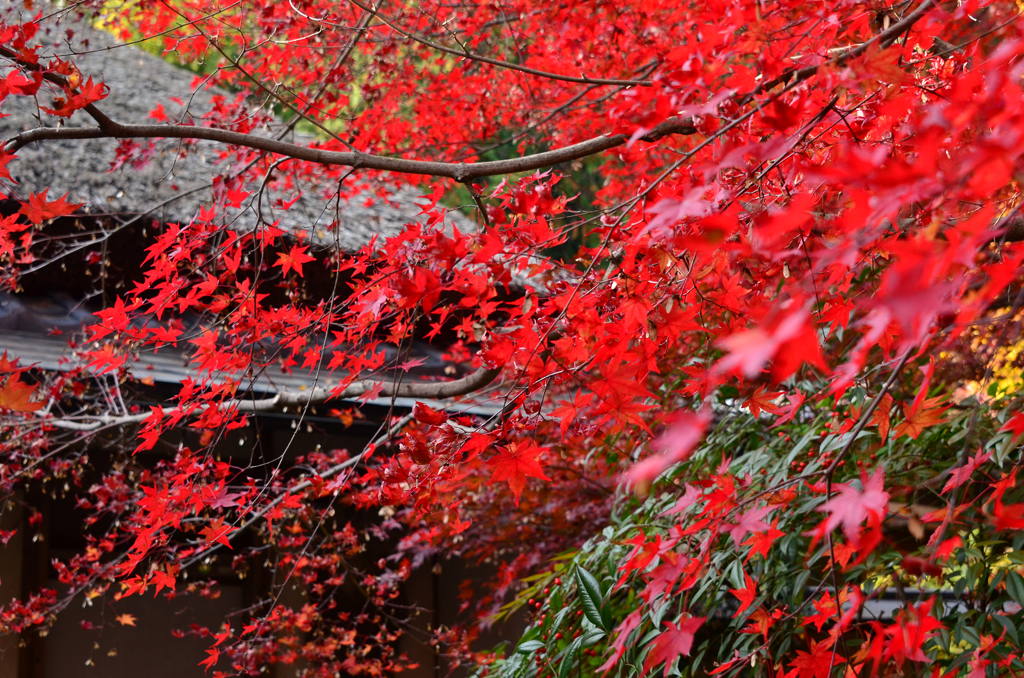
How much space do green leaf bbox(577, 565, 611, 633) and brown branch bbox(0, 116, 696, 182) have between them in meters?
1.06

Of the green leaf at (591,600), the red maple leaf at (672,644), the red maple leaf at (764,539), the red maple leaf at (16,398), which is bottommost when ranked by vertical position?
the green leaf at (591,600)

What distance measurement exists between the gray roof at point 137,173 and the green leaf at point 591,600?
1.92 m

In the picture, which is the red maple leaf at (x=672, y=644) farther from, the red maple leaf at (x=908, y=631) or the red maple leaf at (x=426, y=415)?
the red maple leaf at (x=426, y=415)

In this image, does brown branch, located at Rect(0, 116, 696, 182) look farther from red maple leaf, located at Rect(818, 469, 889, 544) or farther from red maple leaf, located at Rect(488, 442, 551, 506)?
red maple leaf, located at Rect(818, 469, 889, 544)

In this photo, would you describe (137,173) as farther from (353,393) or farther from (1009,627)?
(1009,627)

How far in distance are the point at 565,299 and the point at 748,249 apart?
2.09 ft

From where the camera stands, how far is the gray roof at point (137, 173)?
4.47 meters

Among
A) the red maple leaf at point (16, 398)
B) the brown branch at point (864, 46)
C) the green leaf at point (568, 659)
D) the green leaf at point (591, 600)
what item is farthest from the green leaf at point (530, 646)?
the brown branch at point (864, 46)

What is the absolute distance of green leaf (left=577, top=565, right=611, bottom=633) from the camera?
200cm

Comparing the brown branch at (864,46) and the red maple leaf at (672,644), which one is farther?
the red maple leaf at (672,644)

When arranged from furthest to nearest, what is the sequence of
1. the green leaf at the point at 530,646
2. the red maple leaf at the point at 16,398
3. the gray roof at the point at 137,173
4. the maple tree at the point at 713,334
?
the gray roof at the point at 137,173, the green leaf at the point at 530,646, the red maple leaf at the point at 16,398, the maple tree at the point at 713,334

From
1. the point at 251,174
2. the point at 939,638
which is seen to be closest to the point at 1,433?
the point at 251,174

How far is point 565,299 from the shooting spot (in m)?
1.81

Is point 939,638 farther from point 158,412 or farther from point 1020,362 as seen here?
point 1020,362
